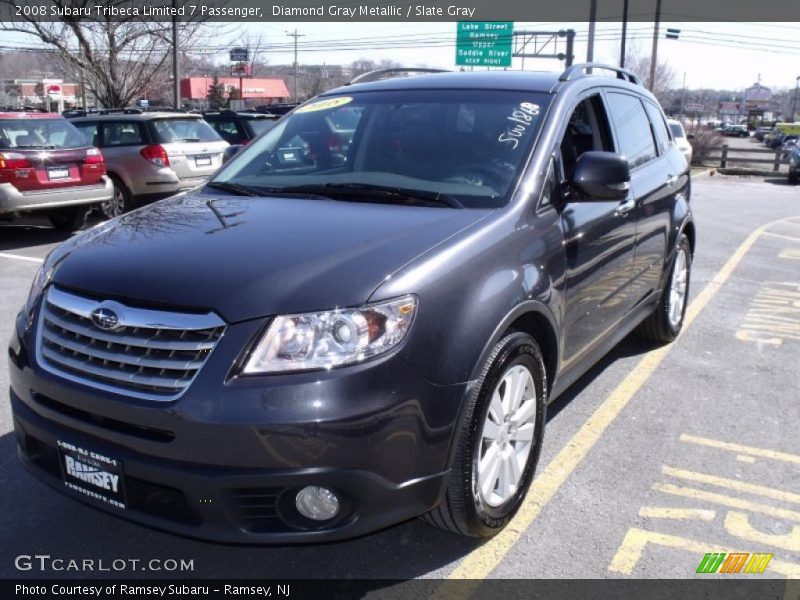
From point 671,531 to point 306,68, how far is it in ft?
311

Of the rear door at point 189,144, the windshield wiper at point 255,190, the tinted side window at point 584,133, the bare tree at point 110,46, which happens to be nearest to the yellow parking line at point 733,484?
the tinted side window at point 584,133

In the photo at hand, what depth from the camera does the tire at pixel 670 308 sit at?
561cm

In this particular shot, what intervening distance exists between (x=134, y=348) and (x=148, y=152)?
9597 millimetres

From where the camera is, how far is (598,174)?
3.51 metres

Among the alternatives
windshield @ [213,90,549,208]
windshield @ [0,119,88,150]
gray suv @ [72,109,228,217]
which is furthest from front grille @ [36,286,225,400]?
gray suv @ [72,109,228,217]

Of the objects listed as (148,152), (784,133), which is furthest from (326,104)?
(784,133)

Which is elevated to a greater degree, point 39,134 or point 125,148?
point 39,134

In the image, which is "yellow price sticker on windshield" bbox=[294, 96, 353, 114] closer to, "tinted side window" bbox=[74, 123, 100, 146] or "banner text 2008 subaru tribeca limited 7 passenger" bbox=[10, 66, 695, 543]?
"banner text 2008 subaru tribeca limited 7 passenger" bbox=[10, 66, 695, 543]

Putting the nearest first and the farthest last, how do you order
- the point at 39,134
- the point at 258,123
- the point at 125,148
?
the point at 39,134 → the point at 125,148 → the point at 258,123

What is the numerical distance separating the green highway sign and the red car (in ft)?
99.1

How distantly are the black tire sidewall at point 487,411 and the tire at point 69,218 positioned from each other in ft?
28.9

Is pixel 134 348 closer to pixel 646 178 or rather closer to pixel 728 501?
pixel 728 501

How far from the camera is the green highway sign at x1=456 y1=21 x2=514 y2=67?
123ft

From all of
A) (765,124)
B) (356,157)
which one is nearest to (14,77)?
(765,124)
